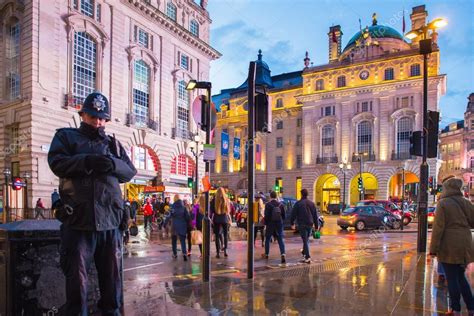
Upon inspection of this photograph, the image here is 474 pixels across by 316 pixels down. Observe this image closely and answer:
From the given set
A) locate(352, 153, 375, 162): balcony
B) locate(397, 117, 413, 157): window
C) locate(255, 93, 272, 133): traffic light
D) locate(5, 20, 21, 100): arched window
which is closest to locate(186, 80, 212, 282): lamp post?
locate(255, 93, 272, 133): traffic light

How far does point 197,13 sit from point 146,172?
2001 cm

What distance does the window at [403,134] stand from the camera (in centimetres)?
5291

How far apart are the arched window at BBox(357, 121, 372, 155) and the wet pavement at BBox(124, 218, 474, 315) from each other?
153ft

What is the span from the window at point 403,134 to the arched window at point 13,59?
4521cm

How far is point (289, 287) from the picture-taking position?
7070mm

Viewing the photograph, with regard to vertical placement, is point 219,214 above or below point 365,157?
below

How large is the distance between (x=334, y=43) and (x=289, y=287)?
63.8 metres

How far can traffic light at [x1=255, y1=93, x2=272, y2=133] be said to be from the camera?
7817 mm

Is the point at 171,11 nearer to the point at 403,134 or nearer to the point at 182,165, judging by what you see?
the point at 182,165

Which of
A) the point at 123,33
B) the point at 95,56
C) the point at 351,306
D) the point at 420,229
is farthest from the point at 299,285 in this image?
the point at 123,33

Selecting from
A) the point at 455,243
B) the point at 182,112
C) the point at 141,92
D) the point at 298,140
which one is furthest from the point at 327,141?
the point at 455,243

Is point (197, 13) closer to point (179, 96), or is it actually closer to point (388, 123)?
point (179, 96)

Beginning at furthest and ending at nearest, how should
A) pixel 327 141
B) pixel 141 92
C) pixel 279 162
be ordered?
pixel 279 162 < pixel 327 141 < pixel 141 92

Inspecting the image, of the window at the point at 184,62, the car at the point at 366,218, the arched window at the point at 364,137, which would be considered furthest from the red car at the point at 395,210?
the arched window at the point at 364,137
